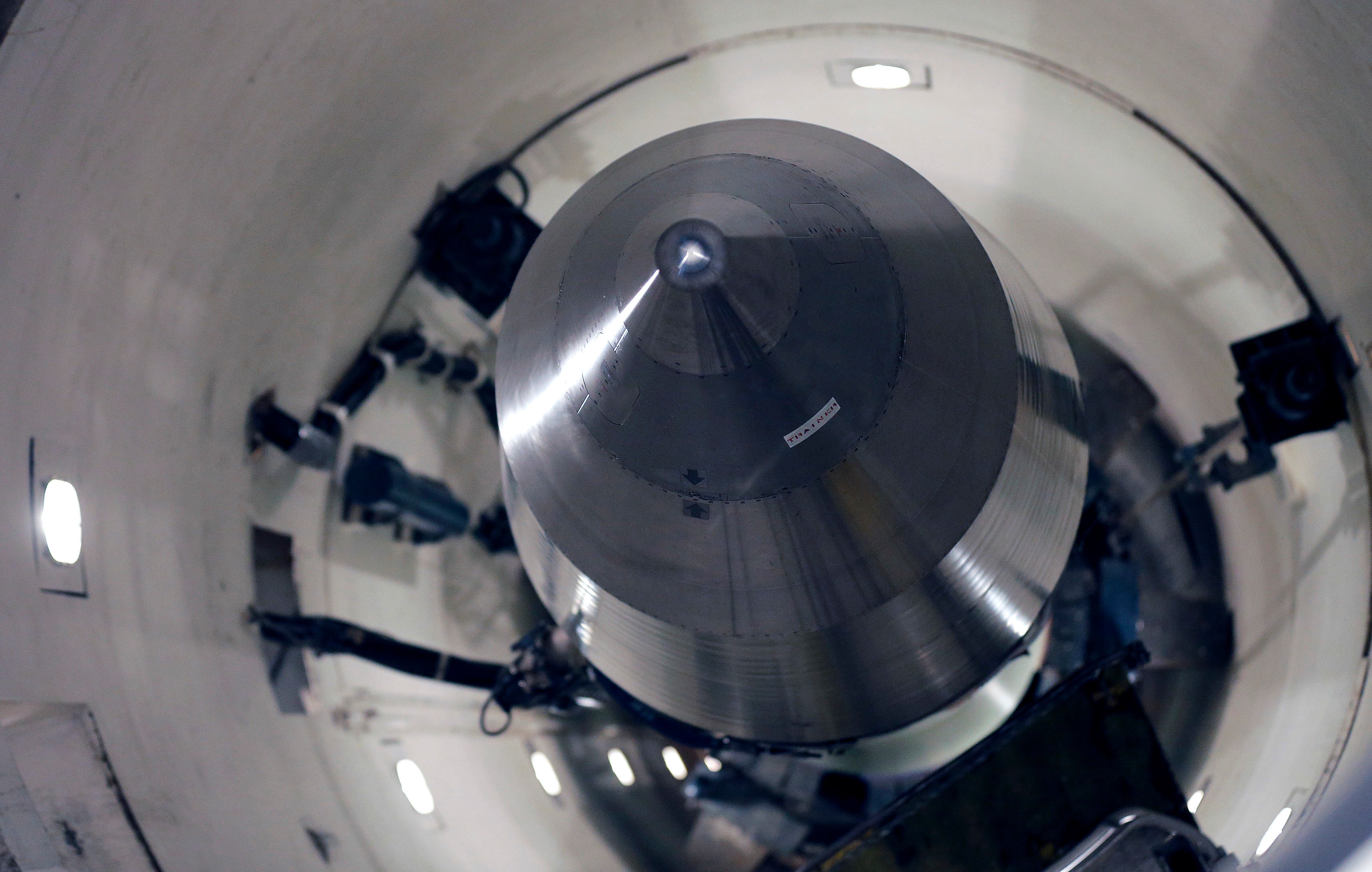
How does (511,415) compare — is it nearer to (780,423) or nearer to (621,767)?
(780,423)

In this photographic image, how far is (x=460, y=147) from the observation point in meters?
3.84

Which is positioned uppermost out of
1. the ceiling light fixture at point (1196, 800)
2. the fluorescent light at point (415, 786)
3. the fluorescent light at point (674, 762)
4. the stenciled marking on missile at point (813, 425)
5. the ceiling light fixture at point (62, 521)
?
the ceiling light fixture at point (62, 521)

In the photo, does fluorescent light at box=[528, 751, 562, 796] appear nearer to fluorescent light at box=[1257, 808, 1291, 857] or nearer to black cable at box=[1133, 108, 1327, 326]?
fluorescent light at box=[1257, 808, 1291, 857]

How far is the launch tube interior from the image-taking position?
2.41m

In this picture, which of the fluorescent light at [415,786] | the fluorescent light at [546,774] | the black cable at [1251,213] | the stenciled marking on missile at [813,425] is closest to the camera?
the stenciled marking on missile at [813,425]

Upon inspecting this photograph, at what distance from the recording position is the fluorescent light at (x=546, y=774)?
169 inches

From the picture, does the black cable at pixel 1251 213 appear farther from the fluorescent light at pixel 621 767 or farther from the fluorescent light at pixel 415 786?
the fluorescent light at pixel 415 786

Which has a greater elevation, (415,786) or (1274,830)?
(415,786)

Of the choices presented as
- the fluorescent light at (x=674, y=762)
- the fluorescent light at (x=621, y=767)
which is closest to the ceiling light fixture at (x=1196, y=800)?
the fluorescent light at (x=674, y=762)

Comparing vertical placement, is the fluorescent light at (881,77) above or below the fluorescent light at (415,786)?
above

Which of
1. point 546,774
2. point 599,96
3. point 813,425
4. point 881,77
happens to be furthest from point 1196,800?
point 599,96

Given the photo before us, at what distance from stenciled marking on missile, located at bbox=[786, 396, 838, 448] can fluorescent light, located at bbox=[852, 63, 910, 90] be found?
2.34 m

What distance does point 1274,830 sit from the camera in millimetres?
2918

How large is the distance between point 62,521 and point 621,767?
286 cm
